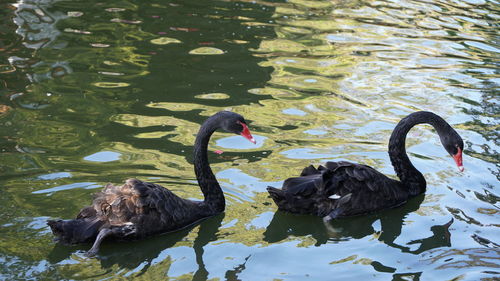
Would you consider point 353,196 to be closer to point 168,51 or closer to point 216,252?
point 216,252

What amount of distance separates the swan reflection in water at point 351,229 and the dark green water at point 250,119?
2 cm

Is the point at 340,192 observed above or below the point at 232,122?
below

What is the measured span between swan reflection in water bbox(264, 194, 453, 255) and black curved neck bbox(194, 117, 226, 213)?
486mm

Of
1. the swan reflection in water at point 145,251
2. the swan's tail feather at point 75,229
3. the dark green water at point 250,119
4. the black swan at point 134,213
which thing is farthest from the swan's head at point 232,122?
the swan's tail feather at point 75,229

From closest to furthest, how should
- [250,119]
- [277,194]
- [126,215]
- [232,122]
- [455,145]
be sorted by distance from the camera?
[126,215]
[277,194]
[232,122]
[455,145]
[250,119]

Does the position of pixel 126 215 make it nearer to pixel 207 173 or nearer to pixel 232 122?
pixel 207 173

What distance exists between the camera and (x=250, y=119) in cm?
846

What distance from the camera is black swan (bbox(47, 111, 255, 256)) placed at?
218 inches

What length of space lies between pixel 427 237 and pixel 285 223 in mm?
1149

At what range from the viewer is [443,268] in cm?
559

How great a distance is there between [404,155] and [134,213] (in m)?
2.61

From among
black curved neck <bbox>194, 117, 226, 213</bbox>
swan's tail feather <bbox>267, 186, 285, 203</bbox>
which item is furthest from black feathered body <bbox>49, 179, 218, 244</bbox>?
swan's tail feather <bbox>267, 186, 285, 203</bbox>

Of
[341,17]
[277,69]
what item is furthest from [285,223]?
[341,17]

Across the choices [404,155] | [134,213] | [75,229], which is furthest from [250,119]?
[75,229]
